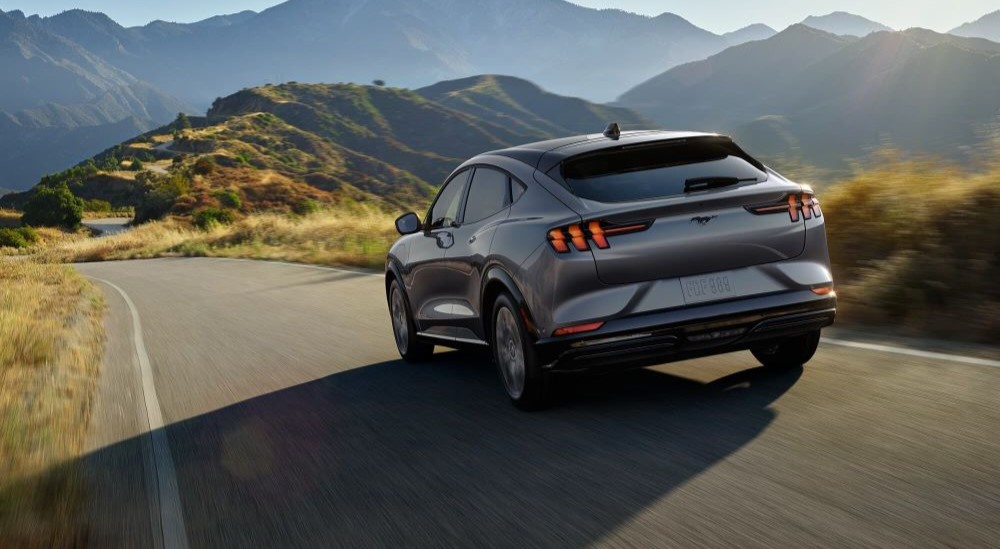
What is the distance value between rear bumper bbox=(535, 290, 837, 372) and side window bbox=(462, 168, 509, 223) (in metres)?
1.21

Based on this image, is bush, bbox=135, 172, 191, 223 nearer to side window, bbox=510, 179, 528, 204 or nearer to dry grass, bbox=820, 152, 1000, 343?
dry grass, bbox=820, 152, 1000, 343

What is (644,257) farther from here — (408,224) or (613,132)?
(408,224)

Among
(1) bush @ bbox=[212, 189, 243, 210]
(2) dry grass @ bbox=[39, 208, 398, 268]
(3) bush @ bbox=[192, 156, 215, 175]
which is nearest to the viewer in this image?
(2) dry grass @ bbox=[39, 208, 398, 268]

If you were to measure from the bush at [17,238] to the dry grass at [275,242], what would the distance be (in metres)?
12.1

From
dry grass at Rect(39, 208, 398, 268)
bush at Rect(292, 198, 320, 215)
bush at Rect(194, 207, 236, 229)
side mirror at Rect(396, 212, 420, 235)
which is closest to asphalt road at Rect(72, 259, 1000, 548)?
side mirror at Rect(396, 212, 420, 235)

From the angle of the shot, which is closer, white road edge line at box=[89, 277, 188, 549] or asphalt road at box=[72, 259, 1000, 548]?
asphalt road at box=[72, 259, 1000, 548]

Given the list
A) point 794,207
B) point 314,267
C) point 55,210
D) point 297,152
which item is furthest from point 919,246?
point 297,152

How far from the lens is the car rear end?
5.26 m

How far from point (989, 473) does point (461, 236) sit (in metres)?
3.70

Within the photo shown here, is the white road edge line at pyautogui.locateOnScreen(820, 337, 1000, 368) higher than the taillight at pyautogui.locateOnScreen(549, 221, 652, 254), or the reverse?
the taillight at pyautogui.locateOnScreen(549, 221, 652, 254)

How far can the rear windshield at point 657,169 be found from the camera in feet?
18.1

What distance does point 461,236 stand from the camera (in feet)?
22.6

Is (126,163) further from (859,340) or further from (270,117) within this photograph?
(859,340)

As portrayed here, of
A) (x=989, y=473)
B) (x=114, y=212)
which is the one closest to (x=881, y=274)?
(x=989, y=473)
